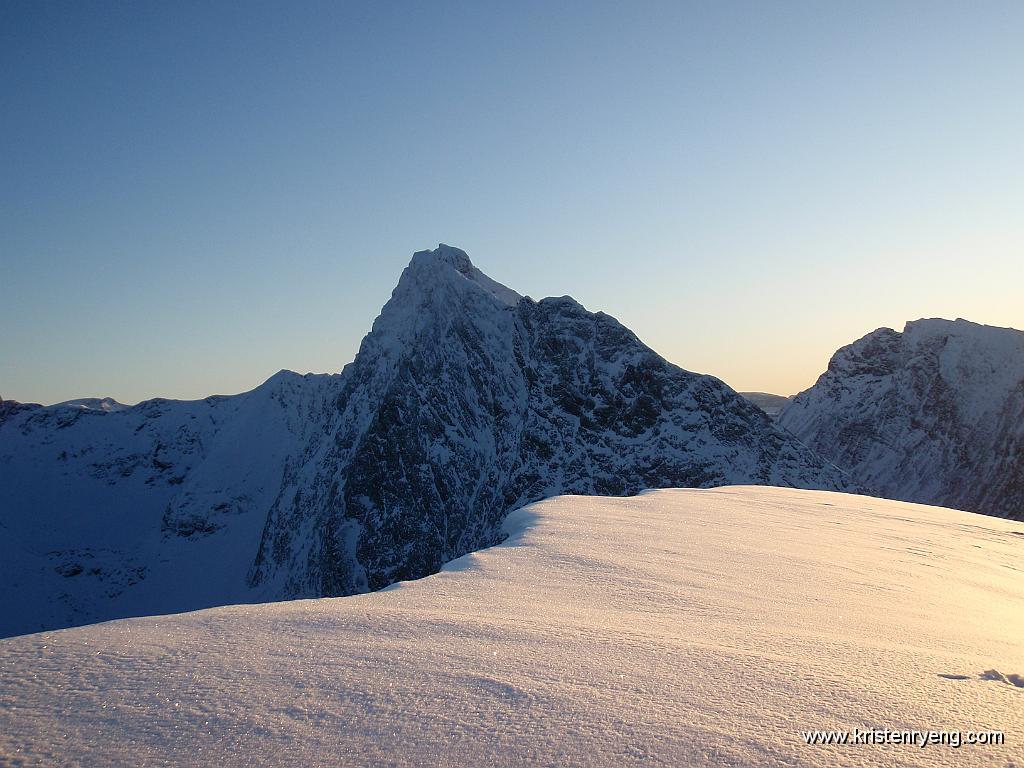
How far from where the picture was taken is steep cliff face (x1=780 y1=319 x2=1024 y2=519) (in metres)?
→ 106

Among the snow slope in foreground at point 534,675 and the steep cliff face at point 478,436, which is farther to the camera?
the steep cliff face at point 478,436

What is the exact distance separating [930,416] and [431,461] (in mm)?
90708

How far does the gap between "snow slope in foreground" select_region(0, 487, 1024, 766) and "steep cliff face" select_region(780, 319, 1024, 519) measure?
115 metres

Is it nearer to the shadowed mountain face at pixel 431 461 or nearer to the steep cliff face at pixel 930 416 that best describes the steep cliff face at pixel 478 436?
the shadowed mountain face at pixel 431 461

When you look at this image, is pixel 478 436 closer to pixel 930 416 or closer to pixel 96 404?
pixel 930 416

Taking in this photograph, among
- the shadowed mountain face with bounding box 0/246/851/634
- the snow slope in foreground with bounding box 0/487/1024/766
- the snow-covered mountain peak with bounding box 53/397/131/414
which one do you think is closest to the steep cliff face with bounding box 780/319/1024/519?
the shadowed mountain face with bounding box 0/246/851/634

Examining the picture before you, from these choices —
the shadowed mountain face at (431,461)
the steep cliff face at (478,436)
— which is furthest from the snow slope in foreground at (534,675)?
the shadowed mountain face at (431,461)

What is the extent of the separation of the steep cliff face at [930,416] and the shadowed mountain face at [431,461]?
1774 inches

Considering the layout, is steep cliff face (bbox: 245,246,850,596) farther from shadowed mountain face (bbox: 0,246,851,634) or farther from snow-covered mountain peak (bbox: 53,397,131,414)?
snow-covered mountain peak (bbox: 53,397,131,414)

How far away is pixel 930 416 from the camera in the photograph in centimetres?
11562

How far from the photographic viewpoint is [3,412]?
159000 mm

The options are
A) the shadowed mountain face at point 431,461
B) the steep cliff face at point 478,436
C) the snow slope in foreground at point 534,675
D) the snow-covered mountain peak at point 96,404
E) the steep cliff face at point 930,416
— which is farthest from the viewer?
the snow-covered mountain peak at point 96,404

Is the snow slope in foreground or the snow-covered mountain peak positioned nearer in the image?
the snow slope in foreground

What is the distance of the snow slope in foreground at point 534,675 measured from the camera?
8.64 ft
